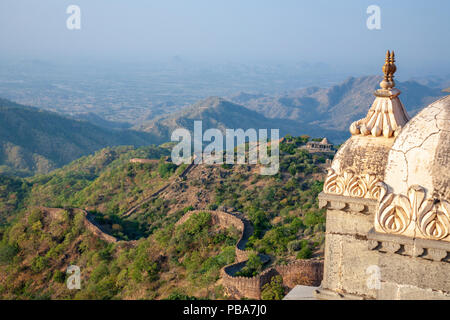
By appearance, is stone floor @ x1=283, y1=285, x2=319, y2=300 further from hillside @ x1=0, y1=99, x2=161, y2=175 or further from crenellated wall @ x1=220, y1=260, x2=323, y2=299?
hillside @ x1=0, y1=99, x2=161, y2=175

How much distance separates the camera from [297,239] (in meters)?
17.8

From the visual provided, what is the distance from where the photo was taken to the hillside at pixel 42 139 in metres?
77.6

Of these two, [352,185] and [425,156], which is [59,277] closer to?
[352,185]

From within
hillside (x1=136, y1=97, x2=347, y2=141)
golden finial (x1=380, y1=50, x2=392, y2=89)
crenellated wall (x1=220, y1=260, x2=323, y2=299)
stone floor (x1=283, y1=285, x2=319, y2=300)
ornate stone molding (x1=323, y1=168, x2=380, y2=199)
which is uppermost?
golden finial (x1=380, y1=50, x2=392, y2=89)

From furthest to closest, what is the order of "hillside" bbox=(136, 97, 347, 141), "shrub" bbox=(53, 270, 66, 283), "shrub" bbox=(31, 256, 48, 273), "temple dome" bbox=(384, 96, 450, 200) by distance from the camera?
1. "hillside" bbox=(136, 97, 347, 141)
2. "shrub" bbox=(31, 256, 48, 273)
3. "shrub" bbox=(53, 270, 66, 283)
4. "temple dome" bbox=(384, 96, 450, 200)

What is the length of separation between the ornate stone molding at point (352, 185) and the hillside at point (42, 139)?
221ft

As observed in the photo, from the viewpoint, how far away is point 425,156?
545 centimetres

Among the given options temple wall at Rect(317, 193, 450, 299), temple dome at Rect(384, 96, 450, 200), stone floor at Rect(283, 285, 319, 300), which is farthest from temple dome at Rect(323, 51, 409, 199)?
stone floor at Rect(283, 285, 319, 300)

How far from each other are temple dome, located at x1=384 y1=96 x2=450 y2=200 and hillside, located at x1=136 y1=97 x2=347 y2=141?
378ft

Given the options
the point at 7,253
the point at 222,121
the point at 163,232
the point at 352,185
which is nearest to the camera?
the point at 352,185

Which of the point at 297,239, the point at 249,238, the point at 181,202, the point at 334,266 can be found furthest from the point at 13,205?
the point at 334,266

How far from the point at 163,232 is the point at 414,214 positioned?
1884 centimetres

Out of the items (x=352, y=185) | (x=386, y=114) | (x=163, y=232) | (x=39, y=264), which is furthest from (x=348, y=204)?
(x=39, y=264)

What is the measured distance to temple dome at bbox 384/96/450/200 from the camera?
17.4 ft
